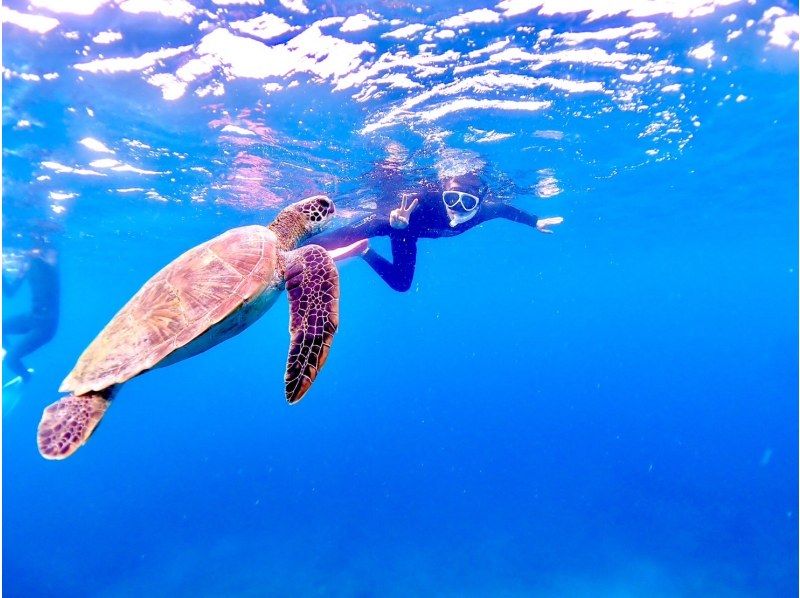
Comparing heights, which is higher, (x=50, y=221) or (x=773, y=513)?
(x=50, y=221)

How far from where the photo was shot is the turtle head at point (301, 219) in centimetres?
498

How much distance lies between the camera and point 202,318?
372 centimetres

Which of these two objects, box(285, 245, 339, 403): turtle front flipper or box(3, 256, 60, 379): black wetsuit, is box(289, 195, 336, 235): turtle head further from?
box(3, 256, 60, 379): black wetsuit

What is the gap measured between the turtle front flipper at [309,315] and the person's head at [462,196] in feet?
25.5

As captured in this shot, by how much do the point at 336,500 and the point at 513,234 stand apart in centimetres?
2106

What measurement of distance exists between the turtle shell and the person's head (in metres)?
7.89

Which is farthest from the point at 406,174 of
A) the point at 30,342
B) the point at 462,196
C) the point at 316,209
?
the point at 30,342

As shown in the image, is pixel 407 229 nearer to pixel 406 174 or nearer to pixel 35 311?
pixel 406 174

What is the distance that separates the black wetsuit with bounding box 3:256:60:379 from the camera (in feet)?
61.8

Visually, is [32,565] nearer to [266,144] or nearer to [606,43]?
[266,144]

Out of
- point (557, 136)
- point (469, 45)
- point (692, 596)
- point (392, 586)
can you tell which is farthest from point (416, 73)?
point (692, 596)

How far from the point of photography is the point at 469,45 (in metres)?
8.13

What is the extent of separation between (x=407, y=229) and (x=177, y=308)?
343 inches

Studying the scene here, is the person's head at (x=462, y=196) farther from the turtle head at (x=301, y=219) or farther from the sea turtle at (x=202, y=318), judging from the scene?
the sea turtle at (x=202, y=318)
